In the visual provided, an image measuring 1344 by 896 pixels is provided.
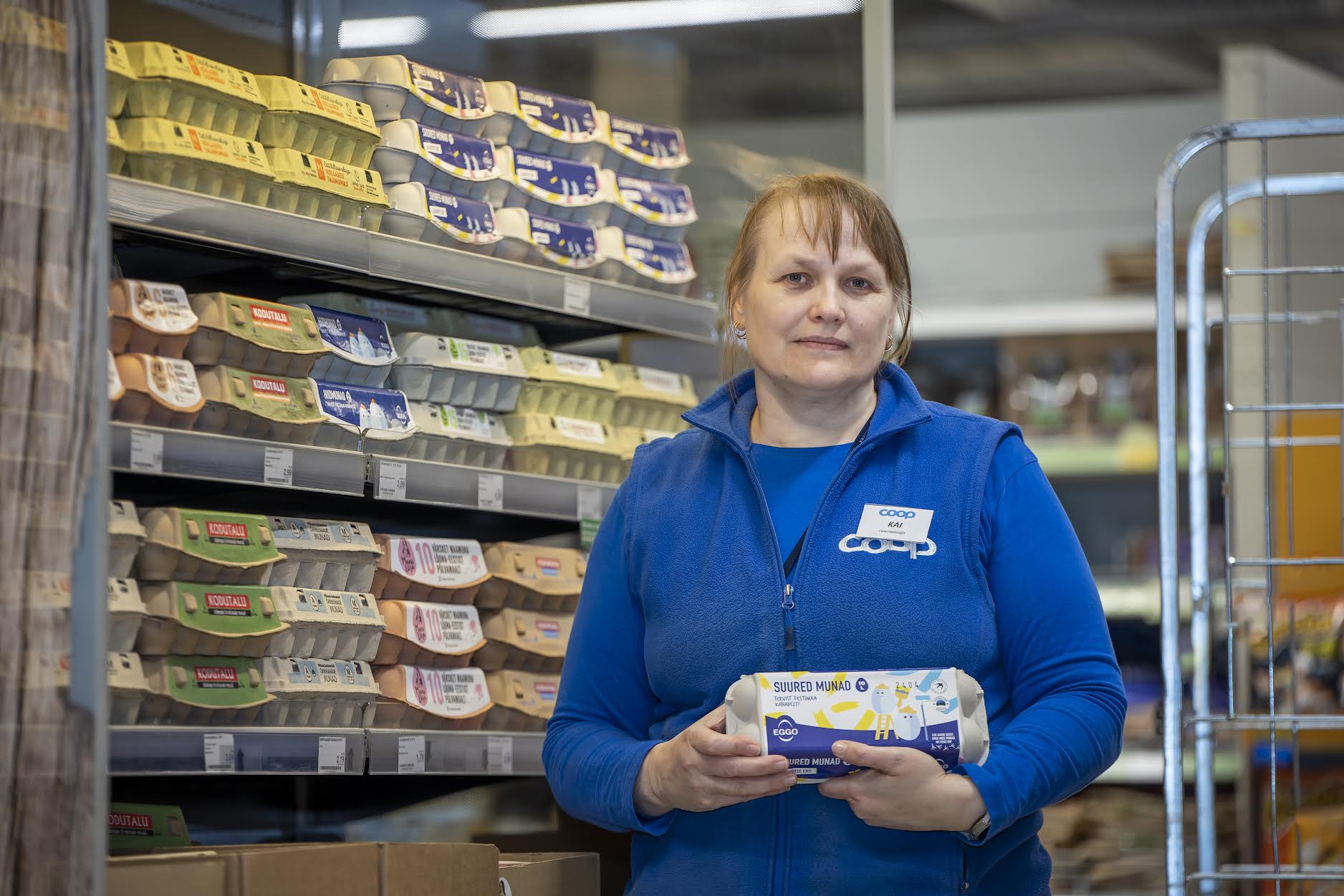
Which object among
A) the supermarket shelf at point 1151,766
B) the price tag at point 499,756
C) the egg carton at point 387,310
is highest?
the egg carton at point 387,310

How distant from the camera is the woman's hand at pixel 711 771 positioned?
179 centimetres

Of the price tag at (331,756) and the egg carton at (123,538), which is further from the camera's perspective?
the price tag at (331,756)

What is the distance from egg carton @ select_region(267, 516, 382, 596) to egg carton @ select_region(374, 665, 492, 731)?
0.52 ft

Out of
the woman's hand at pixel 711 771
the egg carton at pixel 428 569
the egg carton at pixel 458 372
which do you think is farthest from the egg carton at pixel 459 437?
the woman's hand at pixel 711 771

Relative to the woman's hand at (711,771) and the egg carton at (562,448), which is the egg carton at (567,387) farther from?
the woman's hand at (711,771)

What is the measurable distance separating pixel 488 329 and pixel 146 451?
95cm

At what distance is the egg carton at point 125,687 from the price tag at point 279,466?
32 cm

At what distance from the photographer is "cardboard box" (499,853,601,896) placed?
236 cm

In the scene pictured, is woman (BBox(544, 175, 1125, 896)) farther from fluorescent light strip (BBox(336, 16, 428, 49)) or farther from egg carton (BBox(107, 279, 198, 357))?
fluorescent light strip (BBox(336, 16, 428, 49))

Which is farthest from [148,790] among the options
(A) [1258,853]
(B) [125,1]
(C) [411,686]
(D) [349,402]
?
(A) [1258,853]

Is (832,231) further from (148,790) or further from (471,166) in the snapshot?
(148,790)

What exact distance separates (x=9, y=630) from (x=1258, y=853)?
3.83 meters

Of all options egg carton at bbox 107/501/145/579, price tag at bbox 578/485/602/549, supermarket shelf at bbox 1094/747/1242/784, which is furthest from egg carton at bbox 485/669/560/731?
supermarket shelf at bbox 1094/747/1242/784

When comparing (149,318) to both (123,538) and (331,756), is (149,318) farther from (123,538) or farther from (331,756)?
(331,756)
